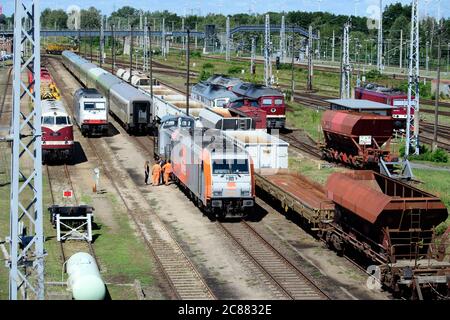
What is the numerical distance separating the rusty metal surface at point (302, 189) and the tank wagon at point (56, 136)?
13.2 m

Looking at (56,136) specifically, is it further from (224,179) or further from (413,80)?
(413,80)

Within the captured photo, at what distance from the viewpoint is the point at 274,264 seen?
26.9 metres

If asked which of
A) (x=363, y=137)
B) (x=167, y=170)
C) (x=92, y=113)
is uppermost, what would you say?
(x=92, y=113)

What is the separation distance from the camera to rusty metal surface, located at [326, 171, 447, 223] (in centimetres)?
2295

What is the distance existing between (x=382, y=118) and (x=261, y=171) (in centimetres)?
834

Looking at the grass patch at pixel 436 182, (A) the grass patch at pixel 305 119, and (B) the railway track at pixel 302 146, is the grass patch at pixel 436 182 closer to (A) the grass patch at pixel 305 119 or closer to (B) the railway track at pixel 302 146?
(B) the railway track at pixel 302 146

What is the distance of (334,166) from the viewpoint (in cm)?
4519

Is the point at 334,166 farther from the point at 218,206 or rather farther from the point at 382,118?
the point at 218,206

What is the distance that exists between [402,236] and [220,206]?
10.1 meters

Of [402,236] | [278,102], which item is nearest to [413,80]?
[278,102]

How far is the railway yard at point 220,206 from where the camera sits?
22.4m

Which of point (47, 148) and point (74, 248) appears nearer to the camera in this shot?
point (74, 248)

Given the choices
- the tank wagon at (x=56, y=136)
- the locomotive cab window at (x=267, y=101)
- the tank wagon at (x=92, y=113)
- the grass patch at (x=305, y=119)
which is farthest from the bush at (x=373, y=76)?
the tank wagon at (x=56, y=136)
